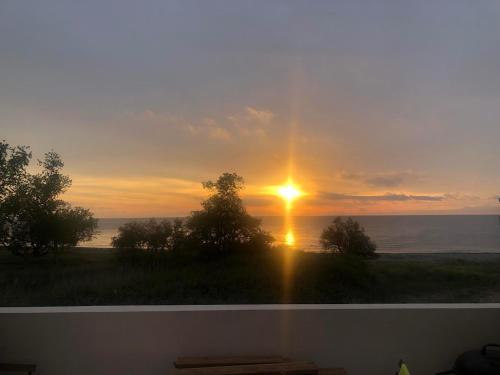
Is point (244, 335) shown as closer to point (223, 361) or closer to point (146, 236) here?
point (223, 361)

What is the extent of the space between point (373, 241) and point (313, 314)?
877 centimetres

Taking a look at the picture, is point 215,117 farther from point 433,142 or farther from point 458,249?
point 458,249

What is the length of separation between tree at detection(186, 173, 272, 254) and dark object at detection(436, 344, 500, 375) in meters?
7.07

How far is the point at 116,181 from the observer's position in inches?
342

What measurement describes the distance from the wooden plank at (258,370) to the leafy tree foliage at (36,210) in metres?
7.87

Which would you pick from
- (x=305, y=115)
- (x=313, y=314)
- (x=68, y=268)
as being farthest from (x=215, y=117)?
(x=313, y=314)

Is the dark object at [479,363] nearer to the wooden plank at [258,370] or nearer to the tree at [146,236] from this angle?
the wooden plank at [258,370]

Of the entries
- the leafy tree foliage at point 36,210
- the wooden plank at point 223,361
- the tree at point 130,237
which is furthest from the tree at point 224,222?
the wooden plank at point 223,361

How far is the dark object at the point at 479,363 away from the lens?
4.87 feet

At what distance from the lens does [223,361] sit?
1.62 m

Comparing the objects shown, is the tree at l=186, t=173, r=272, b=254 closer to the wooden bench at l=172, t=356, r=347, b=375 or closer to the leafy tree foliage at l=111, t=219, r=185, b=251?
the leafy tree foliage at l=111, t=219, r=185, b=251

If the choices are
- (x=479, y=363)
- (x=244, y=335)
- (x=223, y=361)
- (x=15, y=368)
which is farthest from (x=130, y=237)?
(x=479, y=363)

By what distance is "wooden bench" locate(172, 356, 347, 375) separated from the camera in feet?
4.78

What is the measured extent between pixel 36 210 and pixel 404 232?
32.3ft
